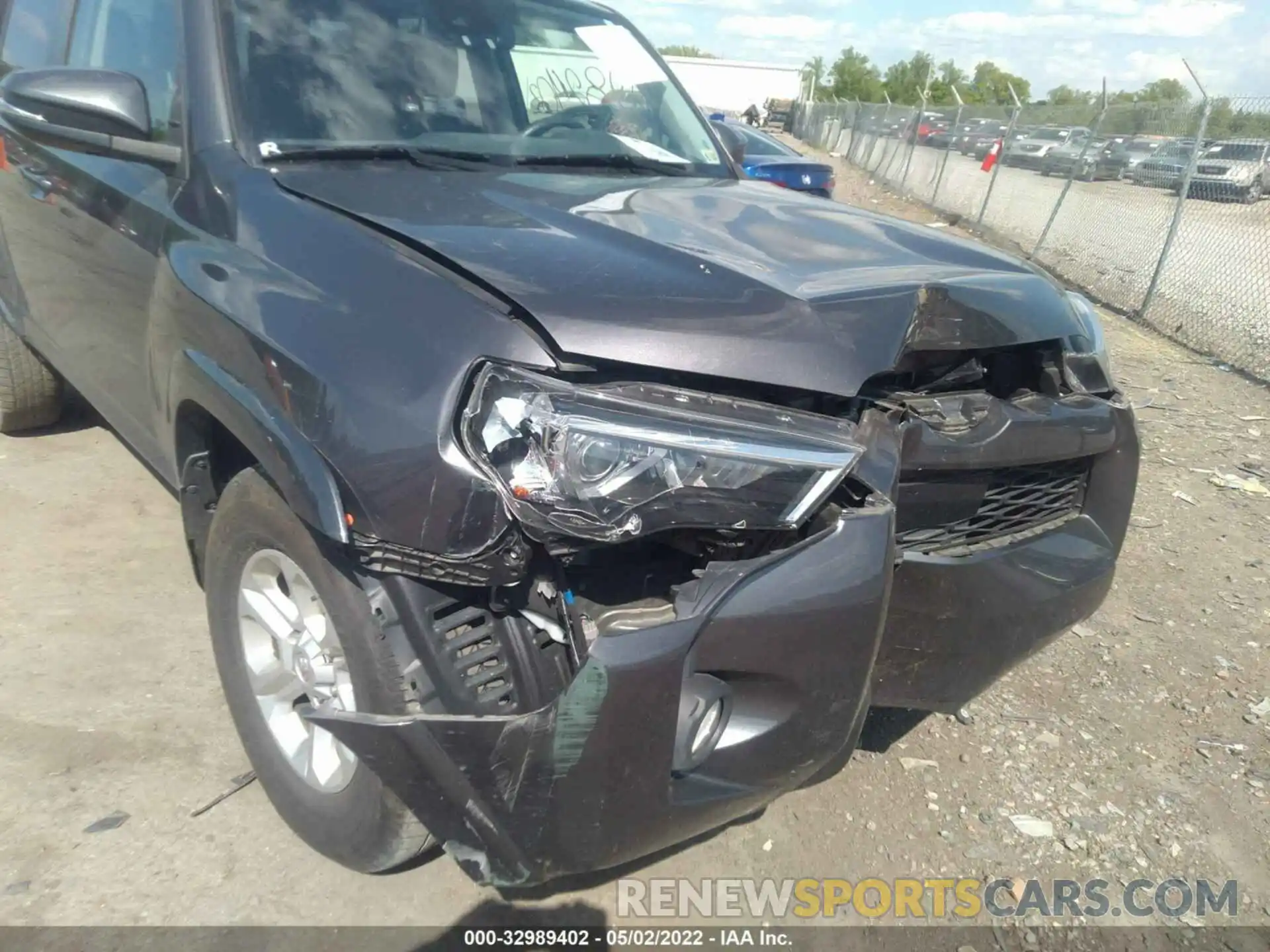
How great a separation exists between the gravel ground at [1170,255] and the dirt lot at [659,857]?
485 cm

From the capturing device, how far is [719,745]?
64.8 inches

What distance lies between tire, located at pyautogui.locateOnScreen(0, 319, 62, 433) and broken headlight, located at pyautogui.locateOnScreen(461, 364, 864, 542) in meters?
3.45

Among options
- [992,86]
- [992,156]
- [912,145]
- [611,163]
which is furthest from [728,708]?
[992,86]

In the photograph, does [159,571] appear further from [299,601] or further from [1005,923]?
[1005,923]

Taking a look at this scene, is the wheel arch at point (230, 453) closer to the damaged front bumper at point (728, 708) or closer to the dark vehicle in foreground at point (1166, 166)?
the damaged front bumper at point (728, 708)

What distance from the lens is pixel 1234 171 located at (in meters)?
8.10

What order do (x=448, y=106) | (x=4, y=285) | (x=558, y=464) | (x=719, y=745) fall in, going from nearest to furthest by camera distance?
(x=558, y=464) → (x=719, y=745) → (x=448, y=106) → (x=4, y=285)

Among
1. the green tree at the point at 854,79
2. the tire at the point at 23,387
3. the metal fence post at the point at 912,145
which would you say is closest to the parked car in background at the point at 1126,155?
the metal fence post at the point at 912,145

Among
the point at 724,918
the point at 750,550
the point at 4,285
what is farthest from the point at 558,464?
the point at 4,285

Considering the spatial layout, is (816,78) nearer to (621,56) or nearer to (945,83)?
(945,83)

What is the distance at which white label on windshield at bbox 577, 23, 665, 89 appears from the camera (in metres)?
3.36

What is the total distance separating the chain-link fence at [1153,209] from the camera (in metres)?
7.97

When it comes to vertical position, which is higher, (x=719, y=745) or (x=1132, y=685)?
(x=719, y=745)

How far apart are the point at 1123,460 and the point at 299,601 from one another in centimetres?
184
